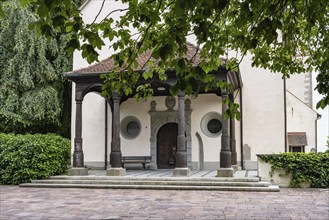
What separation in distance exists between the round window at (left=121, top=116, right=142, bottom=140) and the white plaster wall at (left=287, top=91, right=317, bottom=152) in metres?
9.31

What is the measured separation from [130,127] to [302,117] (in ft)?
34.1

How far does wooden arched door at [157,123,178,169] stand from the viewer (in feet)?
61.6

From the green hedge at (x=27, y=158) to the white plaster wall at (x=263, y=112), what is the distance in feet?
28.1

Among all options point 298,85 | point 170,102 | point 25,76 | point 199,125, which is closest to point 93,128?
point 170,102

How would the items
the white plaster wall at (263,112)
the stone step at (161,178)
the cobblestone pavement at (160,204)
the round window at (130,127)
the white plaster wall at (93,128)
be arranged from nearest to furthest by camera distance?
the cobblestone pavement at (160,204) → the stone step at (161,178) → the white plaster wall at (263,112) → the round window at (130,127) → the white plaster wall at (93,128)

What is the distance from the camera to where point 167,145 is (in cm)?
1891

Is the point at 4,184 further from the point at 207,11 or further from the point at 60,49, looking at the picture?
the point at 207,11

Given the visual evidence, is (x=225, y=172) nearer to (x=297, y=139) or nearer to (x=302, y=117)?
(x=297, y=139)

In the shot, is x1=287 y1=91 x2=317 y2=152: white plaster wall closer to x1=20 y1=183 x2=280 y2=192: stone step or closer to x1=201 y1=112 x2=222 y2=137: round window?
x1=201 y1=112 x2=222 y2=137: round window

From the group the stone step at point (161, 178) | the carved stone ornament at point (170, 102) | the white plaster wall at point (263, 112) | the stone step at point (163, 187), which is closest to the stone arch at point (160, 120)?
the carved stone ornament at point (170, 102)

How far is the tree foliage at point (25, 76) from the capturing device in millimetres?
20750

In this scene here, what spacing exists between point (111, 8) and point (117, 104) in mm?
7398

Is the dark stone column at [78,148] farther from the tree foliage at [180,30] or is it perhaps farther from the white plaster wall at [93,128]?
the tree foliage at [180,30]

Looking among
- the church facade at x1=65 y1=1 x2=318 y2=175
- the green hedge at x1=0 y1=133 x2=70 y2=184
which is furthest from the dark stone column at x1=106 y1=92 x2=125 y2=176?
the church facade at x1=65 y1=1 x2=318 y2=175
